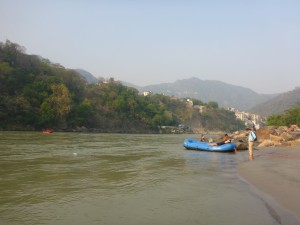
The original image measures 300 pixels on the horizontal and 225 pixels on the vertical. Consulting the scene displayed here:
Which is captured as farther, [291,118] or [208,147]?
[291,118]

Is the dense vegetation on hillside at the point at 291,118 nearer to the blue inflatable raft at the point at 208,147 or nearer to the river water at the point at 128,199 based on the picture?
the blue inflatable raft at the point at 208,147

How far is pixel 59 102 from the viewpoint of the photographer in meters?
71.4

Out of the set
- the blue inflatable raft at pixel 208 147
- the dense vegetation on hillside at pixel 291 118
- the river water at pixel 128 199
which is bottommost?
the river water at pixel 128 199

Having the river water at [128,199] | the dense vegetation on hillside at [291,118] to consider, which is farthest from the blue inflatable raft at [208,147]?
the dense vegetation on hillside at [291,118]

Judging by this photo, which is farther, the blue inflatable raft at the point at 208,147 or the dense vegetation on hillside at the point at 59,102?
the dense vegetation on hillside at the point at 59,102

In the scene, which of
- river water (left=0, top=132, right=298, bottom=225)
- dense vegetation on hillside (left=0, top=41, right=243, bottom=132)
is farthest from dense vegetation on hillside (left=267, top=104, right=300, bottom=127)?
river water (left=0, top=132, right=298, bottom=225)

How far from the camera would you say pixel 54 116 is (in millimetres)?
70062

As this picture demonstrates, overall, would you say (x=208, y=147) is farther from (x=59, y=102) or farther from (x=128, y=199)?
(x=59, y=102)

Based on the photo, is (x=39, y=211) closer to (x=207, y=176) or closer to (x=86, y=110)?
(x=207, y=176)

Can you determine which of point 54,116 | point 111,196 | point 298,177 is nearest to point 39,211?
point 111,196

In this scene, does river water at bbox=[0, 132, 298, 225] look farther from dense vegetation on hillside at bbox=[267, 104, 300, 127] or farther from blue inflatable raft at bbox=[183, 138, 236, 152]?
dense vegetation on hillside at bbox=[267, 104, 300, 127]

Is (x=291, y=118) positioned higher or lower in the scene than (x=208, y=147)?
higher

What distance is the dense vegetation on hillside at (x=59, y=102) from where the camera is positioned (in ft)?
210

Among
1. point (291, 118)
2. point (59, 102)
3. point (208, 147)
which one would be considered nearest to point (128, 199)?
point (208, 147)
